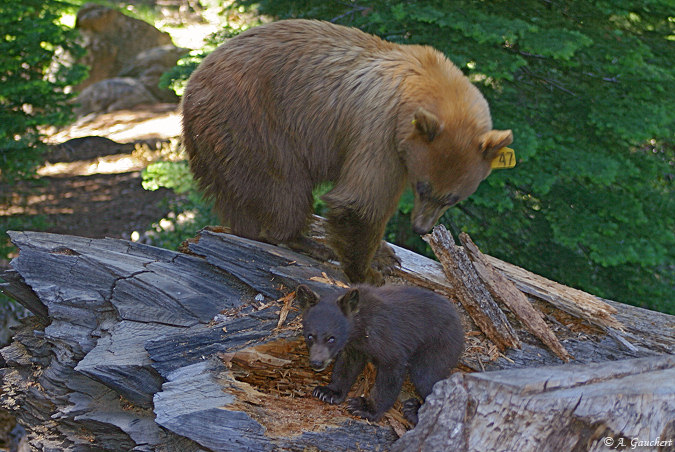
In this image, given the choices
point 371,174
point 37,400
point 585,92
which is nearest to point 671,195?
point 585,92

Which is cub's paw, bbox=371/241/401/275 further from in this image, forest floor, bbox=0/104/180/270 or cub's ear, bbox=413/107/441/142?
forest floor, bbox=0/104/180/270

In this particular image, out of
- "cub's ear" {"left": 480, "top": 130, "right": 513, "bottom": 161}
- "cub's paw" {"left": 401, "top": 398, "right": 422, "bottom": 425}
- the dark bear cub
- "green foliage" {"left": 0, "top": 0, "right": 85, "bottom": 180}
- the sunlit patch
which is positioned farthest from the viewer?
the sunlit patch

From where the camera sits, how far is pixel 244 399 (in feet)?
11.7

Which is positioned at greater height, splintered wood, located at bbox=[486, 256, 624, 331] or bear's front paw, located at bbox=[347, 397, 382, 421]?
splintered wood, located at bbox=[486, 256, 624, 331]

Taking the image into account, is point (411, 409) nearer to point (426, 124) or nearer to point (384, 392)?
point (384, 392)

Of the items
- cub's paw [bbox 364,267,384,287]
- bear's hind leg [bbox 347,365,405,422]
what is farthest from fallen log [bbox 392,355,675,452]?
cub's paw [bbox 364,267,384,287]

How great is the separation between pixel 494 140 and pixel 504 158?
Result: 23cm

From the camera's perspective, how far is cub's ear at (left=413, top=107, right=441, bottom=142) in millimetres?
3984

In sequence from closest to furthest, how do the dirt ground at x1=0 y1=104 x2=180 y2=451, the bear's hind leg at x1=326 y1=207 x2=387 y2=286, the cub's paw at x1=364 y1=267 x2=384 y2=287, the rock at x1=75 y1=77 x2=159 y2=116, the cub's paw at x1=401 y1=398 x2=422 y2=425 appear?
the cub's paw at x1=401 y1=398 x2=422 y2=425 → the bear's hind leg at x1=326 y1=207 x2=387 y2=286 → the cub's paw at x1=364 y1=267 x2=384 y2=287 → the dirt ground at x1=0 y1=104 x2=180 y2=451 → the rock at x1=75 y1=77 x2=159 y2=116

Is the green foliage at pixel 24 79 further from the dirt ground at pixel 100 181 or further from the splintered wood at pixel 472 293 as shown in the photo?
the splintered wood at pixel 472 293

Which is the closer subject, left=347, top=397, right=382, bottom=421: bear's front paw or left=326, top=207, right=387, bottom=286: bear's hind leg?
left=347, top=397, right=382, bottom=421: bear's front paw

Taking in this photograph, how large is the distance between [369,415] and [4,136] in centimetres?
584

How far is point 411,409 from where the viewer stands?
12.2 feet

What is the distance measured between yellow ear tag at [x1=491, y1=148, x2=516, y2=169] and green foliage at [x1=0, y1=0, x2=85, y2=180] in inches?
218
